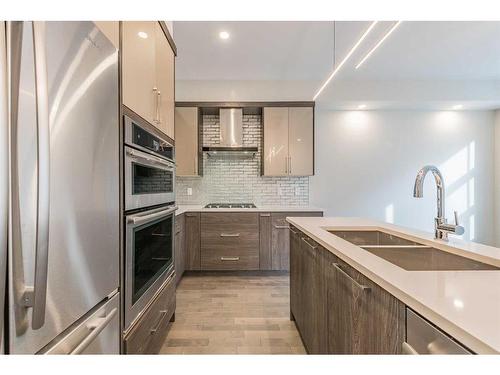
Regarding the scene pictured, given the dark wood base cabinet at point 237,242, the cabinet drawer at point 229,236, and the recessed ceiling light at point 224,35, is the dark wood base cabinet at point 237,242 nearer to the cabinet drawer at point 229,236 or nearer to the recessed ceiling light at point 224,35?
the cabinet drawer at point 229,236

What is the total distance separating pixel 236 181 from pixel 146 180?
9.01 ft

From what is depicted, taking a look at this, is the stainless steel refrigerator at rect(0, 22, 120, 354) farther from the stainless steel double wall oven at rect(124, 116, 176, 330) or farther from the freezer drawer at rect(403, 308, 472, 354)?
the freezer drawer at rect(403, 308, 472, 354)

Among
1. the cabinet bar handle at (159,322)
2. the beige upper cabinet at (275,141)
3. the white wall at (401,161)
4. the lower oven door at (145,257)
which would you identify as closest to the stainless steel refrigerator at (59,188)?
the lower oven door at (145,257)

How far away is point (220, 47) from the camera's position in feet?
10.4

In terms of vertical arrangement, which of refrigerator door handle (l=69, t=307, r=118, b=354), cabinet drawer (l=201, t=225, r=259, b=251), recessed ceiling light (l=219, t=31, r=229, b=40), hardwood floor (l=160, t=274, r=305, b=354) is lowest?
hardwood floor (l=160, t=274, r=305, b=354)

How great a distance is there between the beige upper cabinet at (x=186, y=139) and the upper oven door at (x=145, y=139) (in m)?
1.80

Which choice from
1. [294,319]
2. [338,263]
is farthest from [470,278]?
[294,319]

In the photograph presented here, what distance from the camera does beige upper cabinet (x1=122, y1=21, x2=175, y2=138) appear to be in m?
1.42

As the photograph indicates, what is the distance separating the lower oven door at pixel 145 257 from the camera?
4.55 feet

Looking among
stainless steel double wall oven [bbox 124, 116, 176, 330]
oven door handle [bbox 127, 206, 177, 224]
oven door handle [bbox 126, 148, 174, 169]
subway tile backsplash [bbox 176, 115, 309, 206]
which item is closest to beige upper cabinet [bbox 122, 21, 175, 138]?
stainless steel double wall oven [bbox 124, 116, 176, 330]

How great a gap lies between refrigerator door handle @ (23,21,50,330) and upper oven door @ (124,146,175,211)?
629 mm

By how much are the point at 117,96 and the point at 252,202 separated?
3.30m
